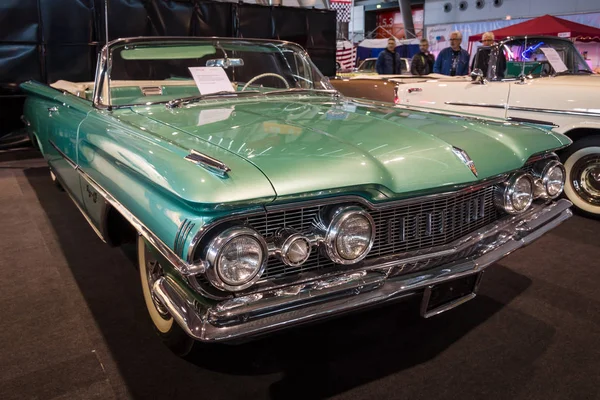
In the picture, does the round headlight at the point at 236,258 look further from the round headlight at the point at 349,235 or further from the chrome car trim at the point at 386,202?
the round headlight at the point at 349,235

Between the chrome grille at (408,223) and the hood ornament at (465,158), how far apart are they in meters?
0.11

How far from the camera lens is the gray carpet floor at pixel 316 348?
6.51ft

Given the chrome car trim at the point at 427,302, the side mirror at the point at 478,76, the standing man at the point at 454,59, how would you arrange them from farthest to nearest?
the standing man at the point at 454,59 → the side mirror at the point at 478,76 → the chrome car trim at the point at 427,302

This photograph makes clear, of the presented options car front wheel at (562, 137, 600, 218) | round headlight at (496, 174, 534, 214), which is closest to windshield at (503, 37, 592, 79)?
car front wheel at (562, 137, 600, 218)

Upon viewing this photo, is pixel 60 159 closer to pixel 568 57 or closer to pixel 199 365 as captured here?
pixel 199 365

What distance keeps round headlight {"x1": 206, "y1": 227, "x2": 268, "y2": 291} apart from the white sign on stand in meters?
1.55

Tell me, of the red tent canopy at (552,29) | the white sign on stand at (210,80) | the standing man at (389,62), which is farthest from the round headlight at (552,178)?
the red tent canopy at (552,29)

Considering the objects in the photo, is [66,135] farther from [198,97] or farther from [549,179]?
[549,179]

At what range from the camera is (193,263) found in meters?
1.49

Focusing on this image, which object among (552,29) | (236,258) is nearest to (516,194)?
(236,258)

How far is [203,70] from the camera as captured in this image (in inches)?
114

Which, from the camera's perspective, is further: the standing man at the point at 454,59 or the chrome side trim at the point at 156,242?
the standing man at the point at 454,59

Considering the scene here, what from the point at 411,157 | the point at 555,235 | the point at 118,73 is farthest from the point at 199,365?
the point at 555,235

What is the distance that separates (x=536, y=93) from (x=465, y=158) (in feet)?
9.50
